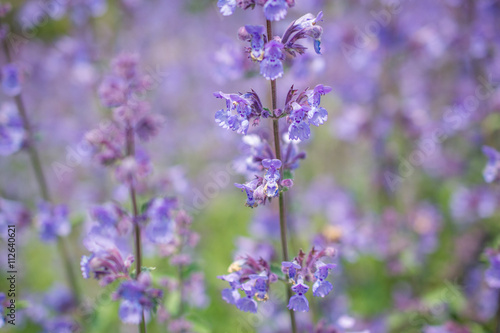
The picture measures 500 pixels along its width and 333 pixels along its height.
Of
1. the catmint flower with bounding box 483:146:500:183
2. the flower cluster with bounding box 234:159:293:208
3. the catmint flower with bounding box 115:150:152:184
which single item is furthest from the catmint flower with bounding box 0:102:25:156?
the catmint flower with bounding box 483:146:500:183

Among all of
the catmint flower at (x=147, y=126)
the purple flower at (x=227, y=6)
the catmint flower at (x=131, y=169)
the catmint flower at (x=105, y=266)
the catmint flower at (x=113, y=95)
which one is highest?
the catmint flower at (x=113, y=95)

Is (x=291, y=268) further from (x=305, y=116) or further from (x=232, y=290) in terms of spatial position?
(x=305, y=116)

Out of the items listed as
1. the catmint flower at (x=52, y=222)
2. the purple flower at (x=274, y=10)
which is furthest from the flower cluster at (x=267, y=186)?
the catmint flower at (x=52, y=222)

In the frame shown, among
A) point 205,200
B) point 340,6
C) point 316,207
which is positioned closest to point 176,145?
point 205,200

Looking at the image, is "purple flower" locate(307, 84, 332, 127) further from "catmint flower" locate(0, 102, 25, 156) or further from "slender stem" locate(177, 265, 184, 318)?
"catmint flower" locate(0, 102, 25, 156)

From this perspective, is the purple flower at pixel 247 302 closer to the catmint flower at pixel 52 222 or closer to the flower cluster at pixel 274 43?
the flower cluster at pixel 274 43

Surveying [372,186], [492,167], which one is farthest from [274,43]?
[372,186]

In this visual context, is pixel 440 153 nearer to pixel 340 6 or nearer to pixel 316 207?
pixel 316 207
